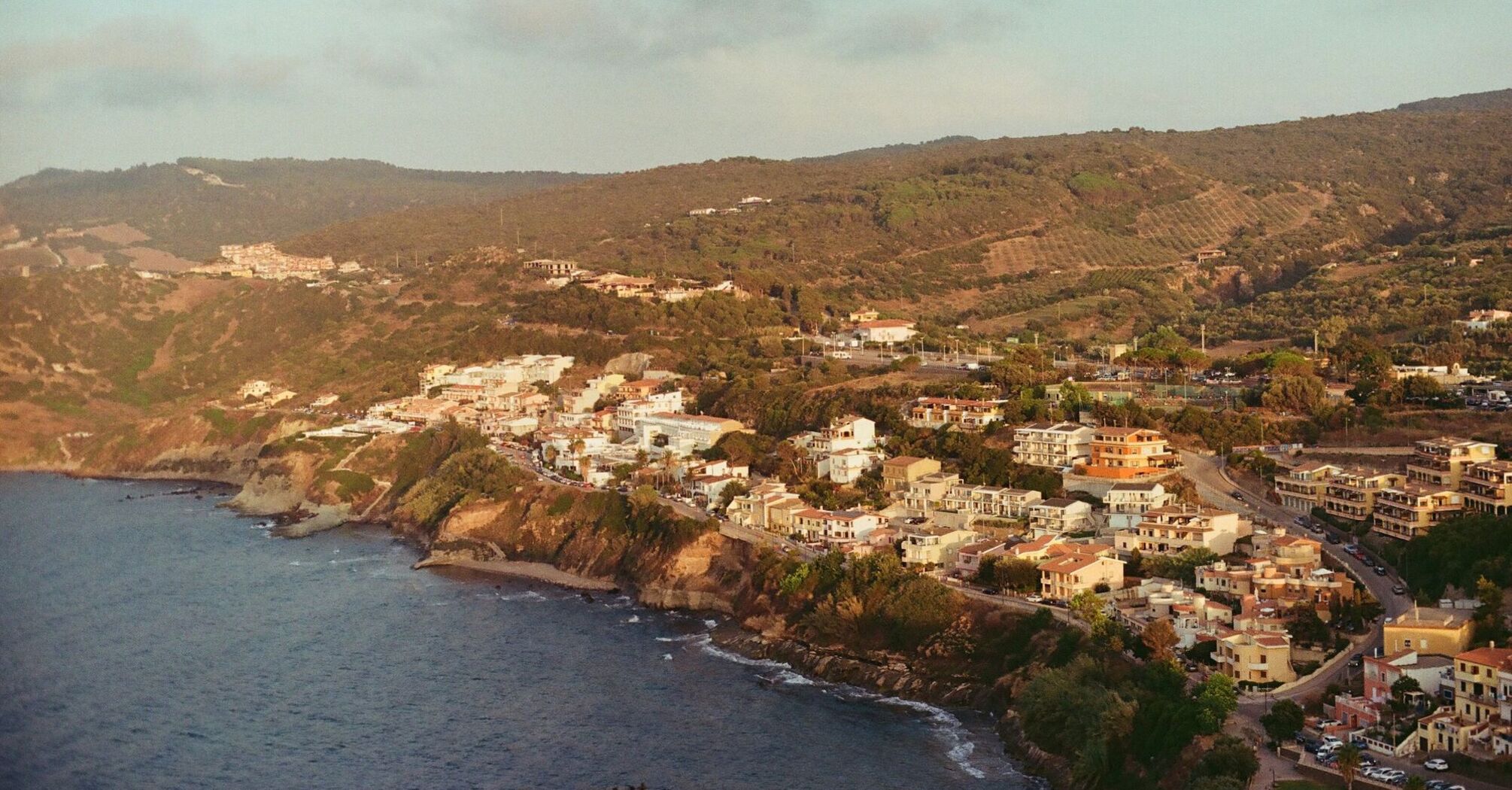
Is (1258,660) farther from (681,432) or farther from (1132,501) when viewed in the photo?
(681,432)

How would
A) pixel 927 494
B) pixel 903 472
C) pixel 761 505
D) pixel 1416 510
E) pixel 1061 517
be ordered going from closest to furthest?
pixel 1416 510
pixel 1061 517
pixel 927 494
pixel 761 505
pixel 903 472

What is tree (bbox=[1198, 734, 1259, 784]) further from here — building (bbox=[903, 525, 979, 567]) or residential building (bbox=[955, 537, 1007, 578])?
building (bbox=[903, 525, 979, 567])

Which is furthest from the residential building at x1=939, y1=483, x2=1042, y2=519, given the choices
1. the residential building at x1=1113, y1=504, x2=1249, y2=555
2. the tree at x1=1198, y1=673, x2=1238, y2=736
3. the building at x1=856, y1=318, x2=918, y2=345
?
the building at x1=856, y1=318, x2=918, y2=345

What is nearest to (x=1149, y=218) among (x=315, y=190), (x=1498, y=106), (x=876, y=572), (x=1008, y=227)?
(x=1008, y=227)

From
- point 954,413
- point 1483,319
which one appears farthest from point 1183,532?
point 1483,319

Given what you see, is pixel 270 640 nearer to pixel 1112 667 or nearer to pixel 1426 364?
pixel 1112 667

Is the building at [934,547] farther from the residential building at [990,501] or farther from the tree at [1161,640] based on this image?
the tree at [1161,640]
